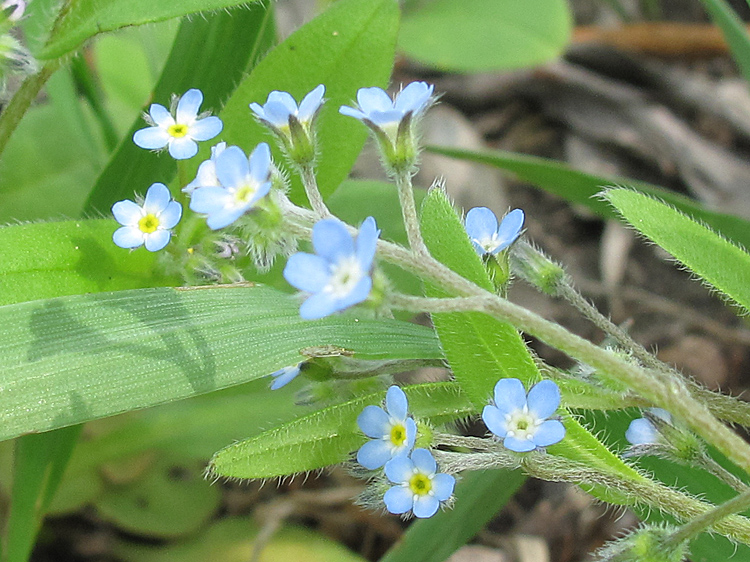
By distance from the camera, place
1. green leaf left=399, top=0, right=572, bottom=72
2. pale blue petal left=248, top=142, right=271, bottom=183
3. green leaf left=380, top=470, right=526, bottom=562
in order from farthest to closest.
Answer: green leaf left=399, top=0, right=572, bottom=72, green leaf left=380, top=470, right=526, bottom=562, pale blue petal left=248, top=142, right=271, bottom=183

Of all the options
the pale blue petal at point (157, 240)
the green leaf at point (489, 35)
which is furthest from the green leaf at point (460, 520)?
the green leaf at point (489, 35)

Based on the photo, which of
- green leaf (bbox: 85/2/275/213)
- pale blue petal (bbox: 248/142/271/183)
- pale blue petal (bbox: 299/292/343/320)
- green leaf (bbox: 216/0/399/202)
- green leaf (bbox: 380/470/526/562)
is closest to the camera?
pale blue petal (bbox: 299/292/343/320)

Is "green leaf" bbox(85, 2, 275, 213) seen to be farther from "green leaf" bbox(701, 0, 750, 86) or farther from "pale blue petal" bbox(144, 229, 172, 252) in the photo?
"green leaf" bbox(701, 0, 750, 86)

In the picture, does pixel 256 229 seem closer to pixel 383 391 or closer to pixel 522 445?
pixel 383 391

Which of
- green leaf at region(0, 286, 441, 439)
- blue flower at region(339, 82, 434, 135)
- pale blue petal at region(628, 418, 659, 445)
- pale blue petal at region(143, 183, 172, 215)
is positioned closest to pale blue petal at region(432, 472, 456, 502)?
green leaf at region(0, 286, 441, 439)

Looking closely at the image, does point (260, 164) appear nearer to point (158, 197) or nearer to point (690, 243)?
point (158, 197)

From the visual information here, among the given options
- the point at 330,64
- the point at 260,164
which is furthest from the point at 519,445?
the point at 330,64

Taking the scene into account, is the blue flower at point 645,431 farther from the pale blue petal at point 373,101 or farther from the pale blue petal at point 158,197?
the pale blue petal at point 158,197
